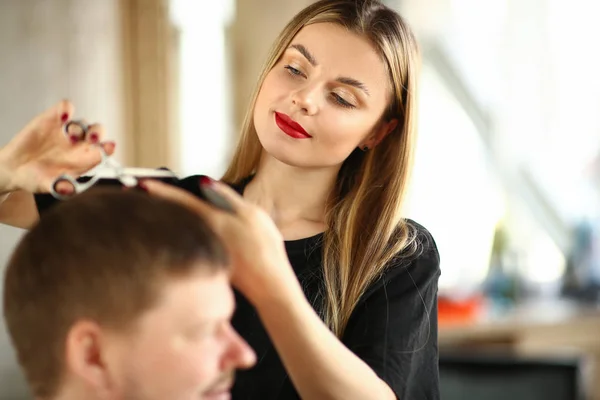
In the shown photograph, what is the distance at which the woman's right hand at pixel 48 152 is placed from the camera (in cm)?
111

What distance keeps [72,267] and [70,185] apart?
0.69 feet

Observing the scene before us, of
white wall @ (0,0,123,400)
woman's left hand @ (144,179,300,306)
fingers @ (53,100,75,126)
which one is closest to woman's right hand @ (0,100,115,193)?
fingers @ (53,100,75,126)

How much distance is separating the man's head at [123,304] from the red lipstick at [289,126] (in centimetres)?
34

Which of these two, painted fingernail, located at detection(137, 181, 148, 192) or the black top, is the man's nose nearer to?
painted fingernail, located at detection(137, 181, 148, 192)

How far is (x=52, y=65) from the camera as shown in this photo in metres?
2.05

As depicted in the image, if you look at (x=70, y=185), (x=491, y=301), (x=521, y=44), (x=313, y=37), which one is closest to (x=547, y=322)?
(x=491, y=301)

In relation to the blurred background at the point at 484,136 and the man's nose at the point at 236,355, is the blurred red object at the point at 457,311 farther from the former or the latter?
the man's nose at the point at 236,355

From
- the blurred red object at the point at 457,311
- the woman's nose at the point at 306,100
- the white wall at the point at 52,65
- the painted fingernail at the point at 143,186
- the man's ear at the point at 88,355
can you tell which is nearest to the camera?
the man's ear at the point at 88,355

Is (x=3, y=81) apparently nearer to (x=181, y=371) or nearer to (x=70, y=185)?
(x=70, y=185)

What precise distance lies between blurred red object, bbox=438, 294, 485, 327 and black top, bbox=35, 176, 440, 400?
2.28 m

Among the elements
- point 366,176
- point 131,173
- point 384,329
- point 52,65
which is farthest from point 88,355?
point 52,65

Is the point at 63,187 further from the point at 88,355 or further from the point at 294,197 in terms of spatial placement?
the point at 294,197

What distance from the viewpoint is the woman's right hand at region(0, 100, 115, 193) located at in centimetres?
111

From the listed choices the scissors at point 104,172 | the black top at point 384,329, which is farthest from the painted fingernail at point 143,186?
the black top at point 384,329
